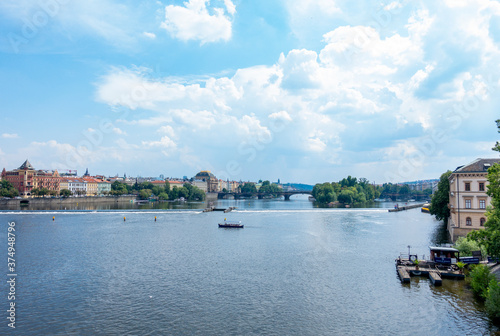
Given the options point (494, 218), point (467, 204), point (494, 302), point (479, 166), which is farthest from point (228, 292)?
point (479, 166)

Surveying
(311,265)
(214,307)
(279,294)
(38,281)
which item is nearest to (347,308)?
(279,294)

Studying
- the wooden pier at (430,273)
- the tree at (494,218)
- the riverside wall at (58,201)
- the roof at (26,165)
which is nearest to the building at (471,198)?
the wooden pier at (430,273)

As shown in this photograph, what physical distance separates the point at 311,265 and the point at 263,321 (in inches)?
673

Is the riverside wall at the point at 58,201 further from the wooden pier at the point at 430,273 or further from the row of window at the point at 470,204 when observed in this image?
the row of window at the point at 470,204

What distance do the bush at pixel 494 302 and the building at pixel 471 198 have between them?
3260 centimetres

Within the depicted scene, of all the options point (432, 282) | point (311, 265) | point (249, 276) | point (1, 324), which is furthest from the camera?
point (311, 265)

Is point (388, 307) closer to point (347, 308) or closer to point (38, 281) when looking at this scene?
point (347, 308)

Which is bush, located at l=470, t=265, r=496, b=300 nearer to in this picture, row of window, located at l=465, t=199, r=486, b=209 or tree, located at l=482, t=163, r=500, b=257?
tree, located at l=482, t=163, r=500, b=257

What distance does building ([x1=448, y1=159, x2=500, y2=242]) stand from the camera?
5397 centimetres

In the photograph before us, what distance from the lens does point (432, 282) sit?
3484 centimetres

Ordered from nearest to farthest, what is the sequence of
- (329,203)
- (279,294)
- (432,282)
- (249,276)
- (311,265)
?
(279,294) < (432,282) < (249,276) < (311,265) < (329,203)

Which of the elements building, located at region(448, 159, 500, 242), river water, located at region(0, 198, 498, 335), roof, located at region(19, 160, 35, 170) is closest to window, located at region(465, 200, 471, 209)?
building, located at region(448, 159, 500, 242)

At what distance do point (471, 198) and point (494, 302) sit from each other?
33.8 m

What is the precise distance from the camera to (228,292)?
32094 mm
